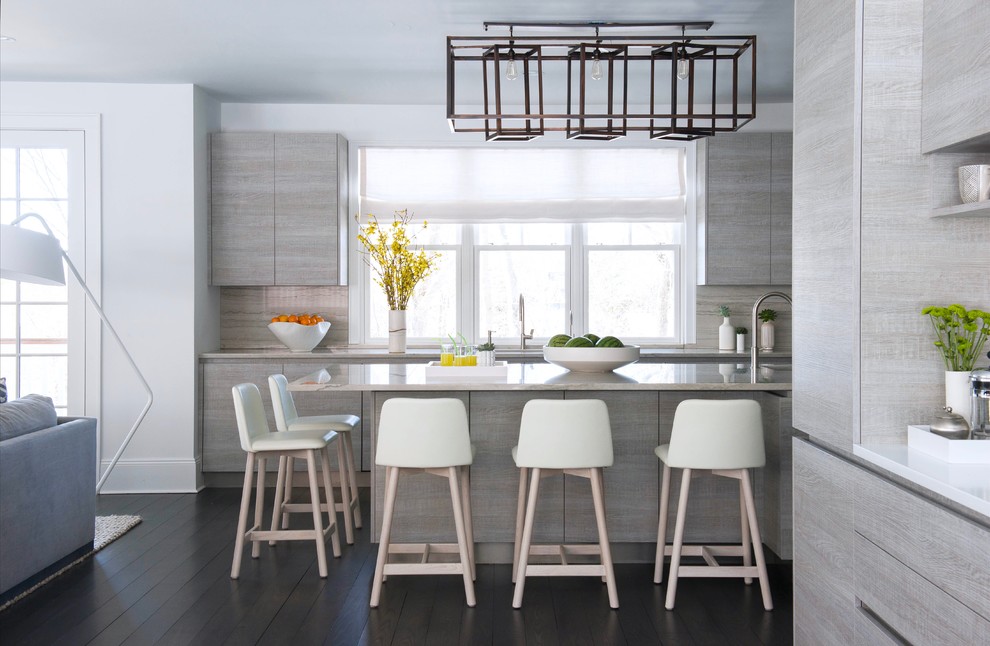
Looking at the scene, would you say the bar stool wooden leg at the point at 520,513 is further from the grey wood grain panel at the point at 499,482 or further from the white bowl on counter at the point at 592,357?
the white bowl on counter at the point at 592,357

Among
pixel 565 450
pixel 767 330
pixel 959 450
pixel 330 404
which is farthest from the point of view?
pixel 767 330

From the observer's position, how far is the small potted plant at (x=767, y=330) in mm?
5727

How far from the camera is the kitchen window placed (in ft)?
19.4

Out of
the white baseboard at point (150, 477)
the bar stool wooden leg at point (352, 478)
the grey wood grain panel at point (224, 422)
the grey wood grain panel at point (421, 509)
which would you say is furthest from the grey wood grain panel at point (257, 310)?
the grey wood grain panel at point (421, 509)

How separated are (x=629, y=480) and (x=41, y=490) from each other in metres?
2.74

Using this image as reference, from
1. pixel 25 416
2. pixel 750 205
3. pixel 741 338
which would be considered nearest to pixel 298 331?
pixel 25 416

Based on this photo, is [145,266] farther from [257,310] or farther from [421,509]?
[421,509]

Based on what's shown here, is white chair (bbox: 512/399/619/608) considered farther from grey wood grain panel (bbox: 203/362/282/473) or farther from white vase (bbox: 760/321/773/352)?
white vase (bbox: 760/321/773/352)

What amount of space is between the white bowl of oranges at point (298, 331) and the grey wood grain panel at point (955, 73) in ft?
14.2

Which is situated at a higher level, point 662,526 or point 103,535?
point 662,526

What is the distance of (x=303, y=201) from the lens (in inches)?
216

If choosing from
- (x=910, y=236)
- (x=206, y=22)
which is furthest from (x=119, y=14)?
(x=910, y=236)

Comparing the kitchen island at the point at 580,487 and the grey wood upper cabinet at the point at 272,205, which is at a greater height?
the grey wood upper cabinet at the point at 272,205

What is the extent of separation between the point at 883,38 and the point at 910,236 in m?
0.55
